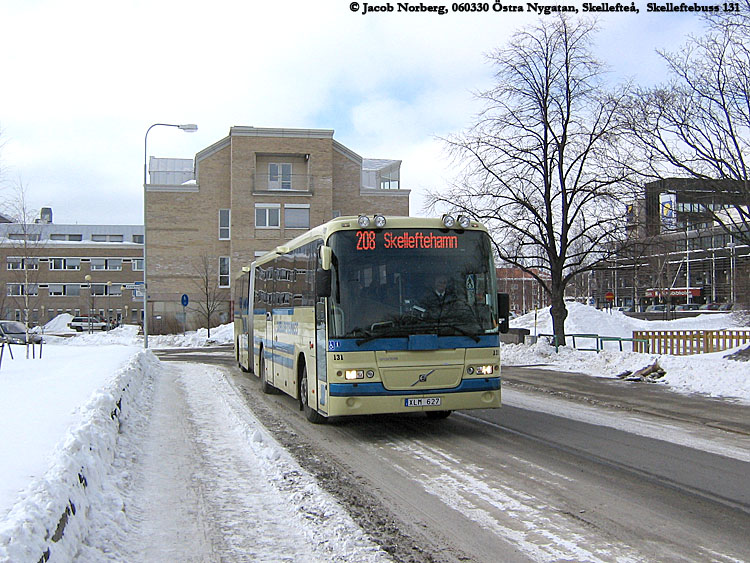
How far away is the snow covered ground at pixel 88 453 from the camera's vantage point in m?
4.51

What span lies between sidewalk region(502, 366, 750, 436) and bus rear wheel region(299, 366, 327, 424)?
5897mm

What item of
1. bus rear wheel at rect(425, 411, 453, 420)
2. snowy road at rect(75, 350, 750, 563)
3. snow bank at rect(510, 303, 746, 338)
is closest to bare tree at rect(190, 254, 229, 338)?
snow bank at rect(510, 303, 746, 338)

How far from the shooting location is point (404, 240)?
10.0 meters

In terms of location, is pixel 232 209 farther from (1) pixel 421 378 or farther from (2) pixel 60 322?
(1) pixel 421 378

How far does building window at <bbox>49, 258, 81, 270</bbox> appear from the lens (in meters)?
89.8

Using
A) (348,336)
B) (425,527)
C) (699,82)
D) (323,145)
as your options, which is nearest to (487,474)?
(425,527)

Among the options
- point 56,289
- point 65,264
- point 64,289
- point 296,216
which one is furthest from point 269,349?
point 65,264

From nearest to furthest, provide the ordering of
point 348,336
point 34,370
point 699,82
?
1. point 348,336
2. point 34,370
3. point 699,82

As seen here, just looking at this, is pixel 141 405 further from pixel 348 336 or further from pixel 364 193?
pixel 364 193

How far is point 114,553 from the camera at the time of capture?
16.4ft

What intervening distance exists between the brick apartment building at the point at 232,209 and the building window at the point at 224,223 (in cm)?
8

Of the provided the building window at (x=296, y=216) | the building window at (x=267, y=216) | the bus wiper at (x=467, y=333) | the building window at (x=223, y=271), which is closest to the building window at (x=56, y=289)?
the building window at (x=223, y=271)

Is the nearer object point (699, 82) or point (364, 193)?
point (699, 82)

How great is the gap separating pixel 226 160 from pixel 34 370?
4485 centimetres
